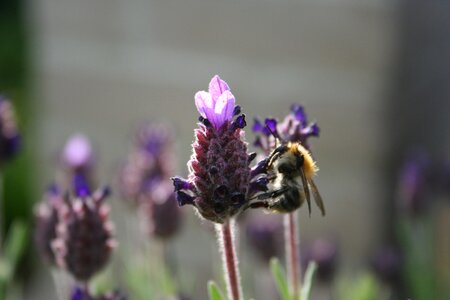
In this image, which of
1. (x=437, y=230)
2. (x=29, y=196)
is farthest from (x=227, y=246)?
(x=29, y=196)

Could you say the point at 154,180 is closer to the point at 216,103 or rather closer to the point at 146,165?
the point at 146,165

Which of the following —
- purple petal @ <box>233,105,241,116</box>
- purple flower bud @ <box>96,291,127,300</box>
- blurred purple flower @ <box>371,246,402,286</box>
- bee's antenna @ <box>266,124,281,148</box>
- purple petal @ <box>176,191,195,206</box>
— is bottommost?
purple flower bud @ <box>96,291,127,300</box>

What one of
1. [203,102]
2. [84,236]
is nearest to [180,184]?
[203,102]

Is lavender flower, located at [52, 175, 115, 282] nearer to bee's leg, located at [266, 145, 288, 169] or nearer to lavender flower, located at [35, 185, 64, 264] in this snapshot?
lavender flower, located at [35, 185, 64, 264]

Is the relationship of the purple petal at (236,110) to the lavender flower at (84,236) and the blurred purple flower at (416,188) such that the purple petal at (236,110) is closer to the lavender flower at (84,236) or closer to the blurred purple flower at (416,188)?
the lavender flower at (84,236)

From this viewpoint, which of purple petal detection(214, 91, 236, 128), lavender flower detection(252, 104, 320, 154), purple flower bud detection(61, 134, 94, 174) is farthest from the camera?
purple flower bud detection(61, 134, 94, 174)

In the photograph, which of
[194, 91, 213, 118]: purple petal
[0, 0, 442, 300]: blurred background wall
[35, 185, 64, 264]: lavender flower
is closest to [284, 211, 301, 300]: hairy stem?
[194, 91, 213, 118]: purple petal

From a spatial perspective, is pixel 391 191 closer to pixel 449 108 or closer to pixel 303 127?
pixel 449 108
